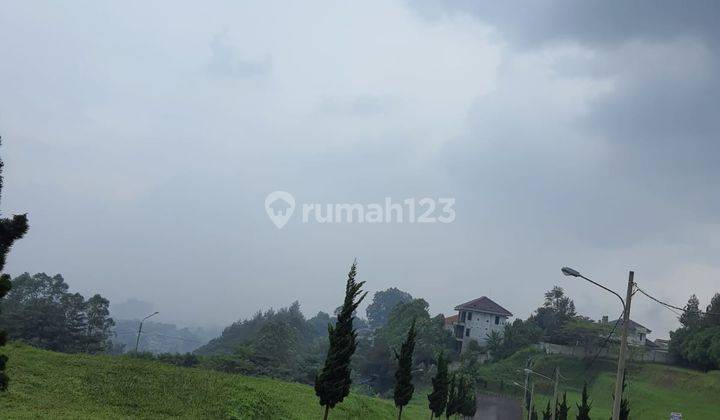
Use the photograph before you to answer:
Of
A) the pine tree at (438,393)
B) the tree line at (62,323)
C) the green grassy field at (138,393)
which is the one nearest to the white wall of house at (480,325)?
the green grassy field at (138,393)

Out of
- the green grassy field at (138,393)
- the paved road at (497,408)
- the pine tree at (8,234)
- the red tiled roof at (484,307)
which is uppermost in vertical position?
the red tiled roof at (484,307)

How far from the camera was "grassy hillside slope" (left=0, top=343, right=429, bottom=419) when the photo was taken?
26766mm

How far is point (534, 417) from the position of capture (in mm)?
50969

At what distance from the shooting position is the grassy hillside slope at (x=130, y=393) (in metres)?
26.8

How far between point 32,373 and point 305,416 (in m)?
15.8

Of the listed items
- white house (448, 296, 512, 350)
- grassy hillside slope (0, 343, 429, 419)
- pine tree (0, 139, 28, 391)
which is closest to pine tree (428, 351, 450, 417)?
grassy hillside slope (0, 343, 429, 419)

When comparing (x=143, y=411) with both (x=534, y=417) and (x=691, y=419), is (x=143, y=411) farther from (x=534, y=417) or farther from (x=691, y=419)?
(x=691, y=419)

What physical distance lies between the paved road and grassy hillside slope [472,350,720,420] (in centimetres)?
351

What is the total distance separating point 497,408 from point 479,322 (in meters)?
47.1

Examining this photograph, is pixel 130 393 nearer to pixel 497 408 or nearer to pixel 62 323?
pixel 497 408

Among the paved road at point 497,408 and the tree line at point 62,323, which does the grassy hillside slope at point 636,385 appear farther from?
the tree line at point 62,323

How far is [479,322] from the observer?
117m

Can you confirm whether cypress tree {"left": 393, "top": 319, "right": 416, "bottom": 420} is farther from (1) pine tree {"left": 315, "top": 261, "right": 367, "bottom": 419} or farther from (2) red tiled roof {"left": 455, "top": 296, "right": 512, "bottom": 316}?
(2) red tiled roof {"left": 455, "top": 296, "right": 512, "bottom": 316}

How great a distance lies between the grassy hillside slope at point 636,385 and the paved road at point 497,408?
3510mm
